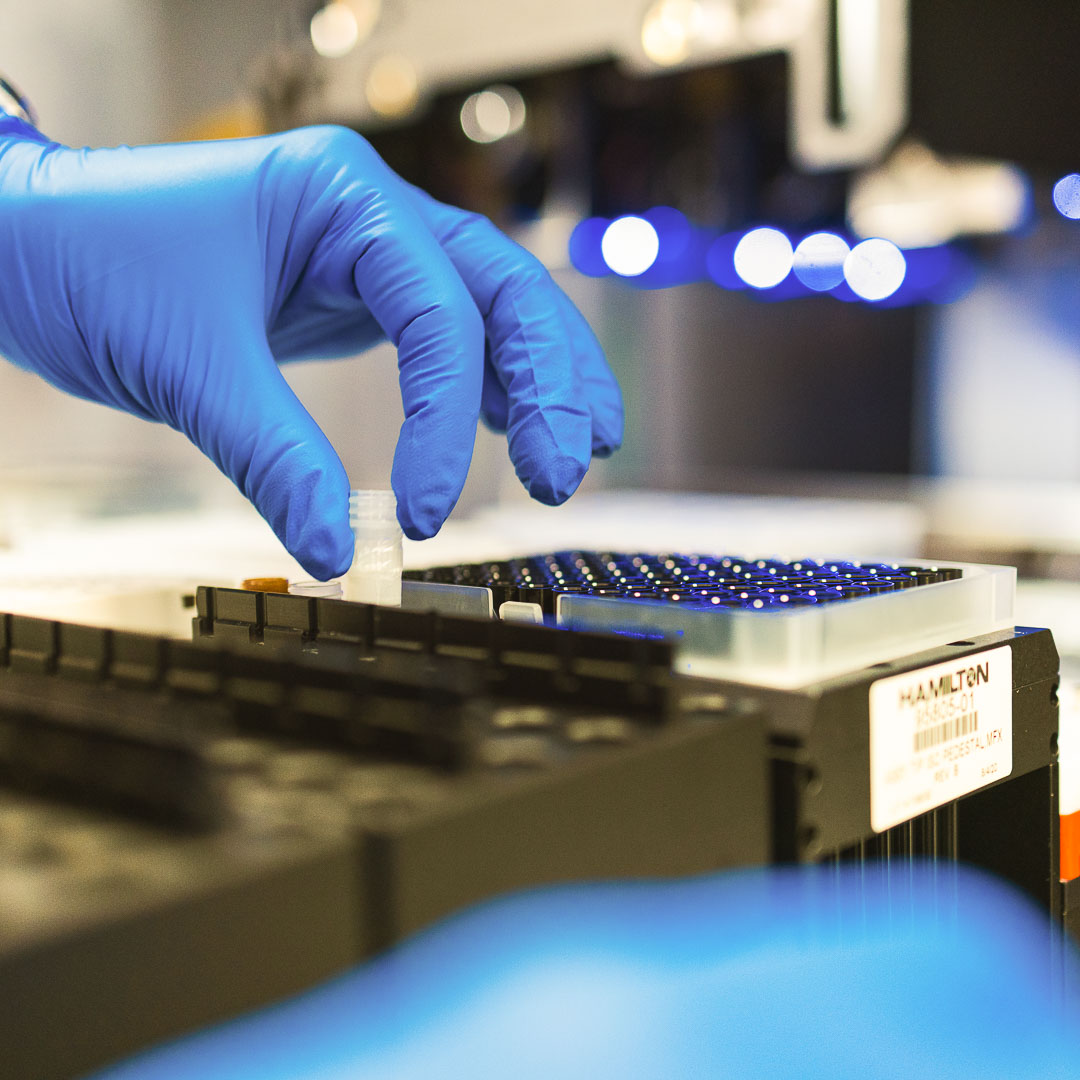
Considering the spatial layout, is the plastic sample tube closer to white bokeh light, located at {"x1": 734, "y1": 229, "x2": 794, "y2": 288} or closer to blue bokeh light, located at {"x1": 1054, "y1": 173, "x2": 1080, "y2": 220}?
blue bokeh light, located at {"x1": 1054, "y1": 173, "x2": 1080, "y2": 220}

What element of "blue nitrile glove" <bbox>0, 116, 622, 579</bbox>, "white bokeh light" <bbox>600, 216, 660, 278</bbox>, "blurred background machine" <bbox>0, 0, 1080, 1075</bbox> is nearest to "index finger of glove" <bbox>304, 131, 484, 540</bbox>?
"blue nitrile glove" <bbox>0, 116, 622, 579</bbox>

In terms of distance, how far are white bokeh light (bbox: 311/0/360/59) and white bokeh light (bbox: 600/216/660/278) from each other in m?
1.14

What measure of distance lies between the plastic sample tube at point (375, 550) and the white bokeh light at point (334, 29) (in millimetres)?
2595

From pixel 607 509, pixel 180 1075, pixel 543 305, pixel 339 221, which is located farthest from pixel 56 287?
pixel 607 509

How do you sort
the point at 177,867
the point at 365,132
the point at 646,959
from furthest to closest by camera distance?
the point at 365,132 < the point at 646,959 < the point at 177,867

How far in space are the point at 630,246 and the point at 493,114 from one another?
852 mm

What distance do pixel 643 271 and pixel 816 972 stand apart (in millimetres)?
3883

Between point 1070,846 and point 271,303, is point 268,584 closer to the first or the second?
point 271,303

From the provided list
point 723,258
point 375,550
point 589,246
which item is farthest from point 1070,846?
point 723,258

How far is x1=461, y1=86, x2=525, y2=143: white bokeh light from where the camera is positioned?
3.34 meters

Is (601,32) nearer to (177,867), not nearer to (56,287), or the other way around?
(56,287)

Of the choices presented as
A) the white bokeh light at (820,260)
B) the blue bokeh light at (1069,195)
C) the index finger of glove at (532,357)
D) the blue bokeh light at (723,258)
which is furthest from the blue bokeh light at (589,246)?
the index finger of glove at (532,357)

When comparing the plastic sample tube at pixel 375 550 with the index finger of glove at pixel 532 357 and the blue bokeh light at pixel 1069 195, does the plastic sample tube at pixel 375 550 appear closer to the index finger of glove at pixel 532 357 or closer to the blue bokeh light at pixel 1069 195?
the index finger of glove at pixel 532 357

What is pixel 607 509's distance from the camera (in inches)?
129
